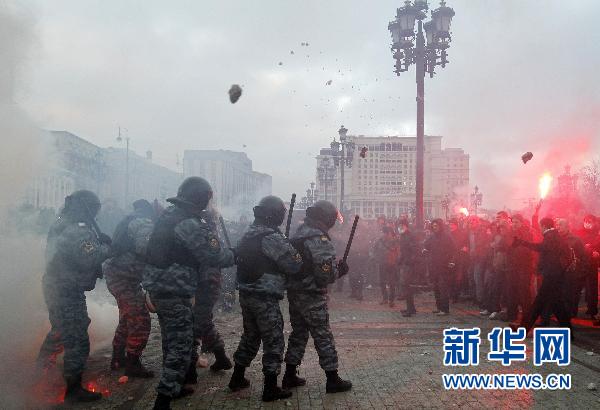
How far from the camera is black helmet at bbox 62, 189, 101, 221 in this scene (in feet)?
16.9

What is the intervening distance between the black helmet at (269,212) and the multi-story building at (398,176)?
88280mm

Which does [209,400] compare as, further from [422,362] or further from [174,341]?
[422,362]

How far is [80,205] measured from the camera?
17.0 feet

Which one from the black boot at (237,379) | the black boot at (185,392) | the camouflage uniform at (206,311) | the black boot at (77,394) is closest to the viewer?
the black boot at (77,394)

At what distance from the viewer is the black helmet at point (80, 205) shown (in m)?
5.15

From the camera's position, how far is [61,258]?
501cm

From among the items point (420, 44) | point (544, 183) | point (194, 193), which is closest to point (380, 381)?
point (194, 193)

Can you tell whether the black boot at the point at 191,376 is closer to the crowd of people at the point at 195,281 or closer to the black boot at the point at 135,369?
Answer: the crowd of people at the point at 195,281

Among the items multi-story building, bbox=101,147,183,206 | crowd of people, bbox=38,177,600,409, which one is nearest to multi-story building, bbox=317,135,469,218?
multi-story building, bbox=101,147,183,206

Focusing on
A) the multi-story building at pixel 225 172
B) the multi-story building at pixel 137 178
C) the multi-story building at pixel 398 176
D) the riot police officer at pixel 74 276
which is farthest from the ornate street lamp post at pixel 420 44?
the multi-story building at pixel 398 176

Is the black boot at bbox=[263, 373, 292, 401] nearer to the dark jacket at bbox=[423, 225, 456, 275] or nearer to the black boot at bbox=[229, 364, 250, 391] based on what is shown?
the black boot at bbox=[229, 364, 250, 391]

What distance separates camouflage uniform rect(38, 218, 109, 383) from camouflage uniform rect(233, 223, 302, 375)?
166 centimetres

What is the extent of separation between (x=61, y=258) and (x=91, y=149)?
2663cm

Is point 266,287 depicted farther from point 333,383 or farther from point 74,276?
point 74,276
